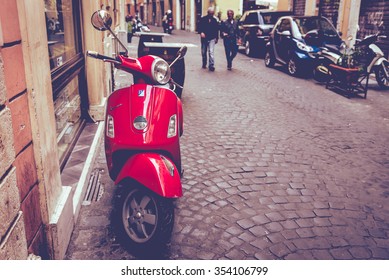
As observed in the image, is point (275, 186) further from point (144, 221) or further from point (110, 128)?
point (110, 128)

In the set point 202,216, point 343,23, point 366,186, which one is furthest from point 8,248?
point 343,23

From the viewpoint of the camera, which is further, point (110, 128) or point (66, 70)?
point (66, 70)

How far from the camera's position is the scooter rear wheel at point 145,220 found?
9.50ft

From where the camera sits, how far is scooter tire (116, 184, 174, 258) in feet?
9.51

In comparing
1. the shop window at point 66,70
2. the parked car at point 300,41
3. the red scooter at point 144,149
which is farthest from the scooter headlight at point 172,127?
the parked car at point 300,41

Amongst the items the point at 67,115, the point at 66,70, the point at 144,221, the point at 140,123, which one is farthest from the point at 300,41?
the point at 144,221

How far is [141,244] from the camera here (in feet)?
9.80

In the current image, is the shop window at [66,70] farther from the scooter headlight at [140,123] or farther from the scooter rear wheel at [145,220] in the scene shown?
the scooter rear wheel at [145,220]

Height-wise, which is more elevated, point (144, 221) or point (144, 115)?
point (144, 115)

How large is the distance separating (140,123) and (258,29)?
506 inches

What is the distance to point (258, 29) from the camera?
15039 millimetres

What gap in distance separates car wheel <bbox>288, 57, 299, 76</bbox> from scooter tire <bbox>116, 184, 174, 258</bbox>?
8992 millimetres

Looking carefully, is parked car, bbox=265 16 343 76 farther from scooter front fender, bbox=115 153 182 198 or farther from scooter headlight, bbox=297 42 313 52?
scooter front fender, bbox=115 153 182 198
